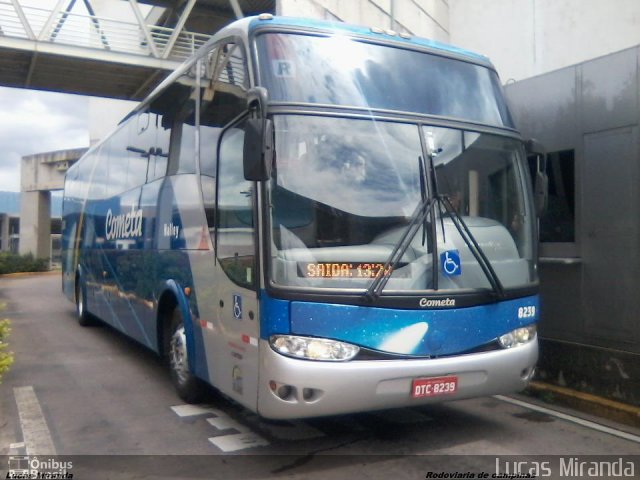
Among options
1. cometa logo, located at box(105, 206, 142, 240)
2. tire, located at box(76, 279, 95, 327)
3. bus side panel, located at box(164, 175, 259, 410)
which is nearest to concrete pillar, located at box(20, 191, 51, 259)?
→ tire, located at box(76, 279, 95, 327)

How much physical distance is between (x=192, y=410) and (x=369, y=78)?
12.2ft

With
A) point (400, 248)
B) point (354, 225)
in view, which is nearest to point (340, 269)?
point (354, 225)

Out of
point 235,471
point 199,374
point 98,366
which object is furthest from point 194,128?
point 98,366

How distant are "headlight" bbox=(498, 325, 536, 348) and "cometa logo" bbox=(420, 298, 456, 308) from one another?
0.62 meters

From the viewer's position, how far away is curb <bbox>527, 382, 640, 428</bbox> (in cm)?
634

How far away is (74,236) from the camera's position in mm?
14047

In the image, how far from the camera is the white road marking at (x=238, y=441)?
5.59 metres

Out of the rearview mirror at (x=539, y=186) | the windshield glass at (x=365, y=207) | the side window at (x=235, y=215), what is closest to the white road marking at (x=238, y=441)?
the side window at (x=235, y=215)

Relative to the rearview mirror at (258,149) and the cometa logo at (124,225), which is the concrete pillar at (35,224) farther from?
the rearview mirror at (258,149)

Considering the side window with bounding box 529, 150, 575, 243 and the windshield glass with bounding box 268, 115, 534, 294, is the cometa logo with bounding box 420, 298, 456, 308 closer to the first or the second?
the windshield glass with bounding box 268, 115, 534, 294

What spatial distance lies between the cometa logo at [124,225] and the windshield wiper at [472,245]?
4681 millimetres

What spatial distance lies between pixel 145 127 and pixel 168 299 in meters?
2.59

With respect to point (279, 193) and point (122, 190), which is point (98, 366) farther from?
point (279, 193)

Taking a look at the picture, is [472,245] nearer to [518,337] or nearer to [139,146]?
[518,337]
